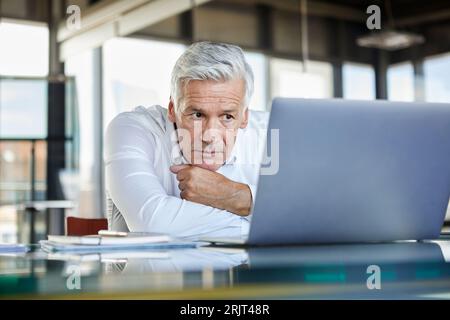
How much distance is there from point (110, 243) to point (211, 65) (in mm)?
1051

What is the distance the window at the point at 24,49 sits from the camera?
5.72 m

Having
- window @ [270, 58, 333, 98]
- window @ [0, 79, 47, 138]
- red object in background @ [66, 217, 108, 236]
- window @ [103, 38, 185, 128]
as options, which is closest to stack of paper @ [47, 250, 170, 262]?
red object in background @ [66, 217, 108, 236]

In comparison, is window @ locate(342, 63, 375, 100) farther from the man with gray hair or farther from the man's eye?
the man's eye

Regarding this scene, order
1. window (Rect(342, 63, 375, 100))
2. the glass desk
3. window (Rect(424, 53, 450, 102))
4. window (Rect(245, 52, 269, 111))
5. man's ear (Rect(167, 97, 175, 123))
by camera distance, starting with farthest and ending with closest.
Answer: window (Rect(342, 63, 375, 100))
window (Rect(245, 52, 269, 111))
window (Rect(424, 53, 450, 102))
man's ear (Rect(167, 97, 175, 123))
the glass desk

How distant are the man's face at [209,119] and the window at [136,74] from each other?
3.38 metres

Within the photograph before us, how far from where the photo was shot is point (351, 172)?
122cm

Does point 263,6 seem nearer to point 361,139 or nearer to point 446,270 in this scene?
point 361,139

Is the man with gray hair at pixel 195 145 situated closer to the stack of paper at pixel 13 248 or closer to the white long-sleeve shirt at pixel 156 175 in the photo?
the white long-sleeve shirt at pixel 156 175

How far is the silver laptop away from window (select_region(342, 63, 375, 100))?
15.7ft

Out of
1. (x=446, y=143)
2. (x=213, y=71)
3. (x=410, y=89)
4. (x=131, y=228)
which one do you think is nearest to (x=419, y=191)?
(x=446, y=143)

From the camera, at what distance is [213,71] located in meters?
2.15

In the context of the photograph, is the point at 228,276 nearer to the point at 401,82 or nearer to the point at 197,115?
the point at 197,115

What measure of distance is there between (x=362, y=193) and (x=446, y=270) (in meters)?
0.39

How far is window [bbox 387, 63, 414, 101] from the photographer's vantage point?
5.79 metres
